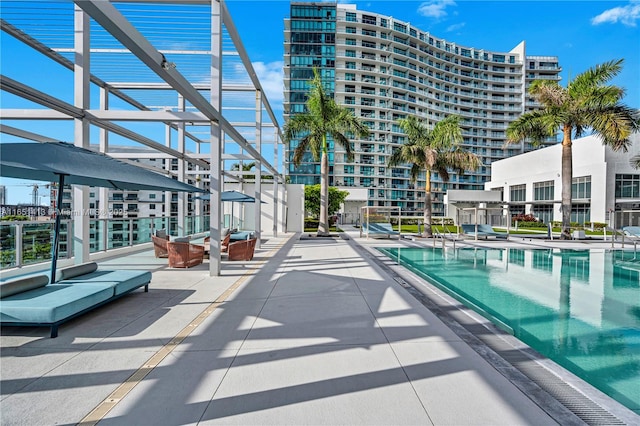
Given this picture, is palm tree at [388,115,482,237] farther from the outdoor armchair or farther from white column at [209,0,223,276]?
the outdoor armchair

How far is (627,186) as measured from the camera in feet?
97.8

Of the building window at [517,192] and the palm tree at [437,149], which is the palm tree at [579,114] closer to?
the palm tree at [437,149]

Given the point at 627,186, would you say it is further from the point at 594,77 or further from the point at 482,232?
the point at 482,232

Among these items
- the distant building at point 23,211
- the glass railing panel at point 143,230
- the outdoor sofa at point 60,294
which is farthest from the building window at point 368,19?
the outdoor sofa at point 60,294

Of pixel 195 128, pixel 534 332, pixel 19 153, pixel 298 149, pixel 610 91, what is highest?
pixel 610 91

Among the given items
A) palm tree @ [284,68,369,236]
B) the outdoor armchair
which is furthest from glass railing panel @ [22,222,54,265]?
palm tree @ [284,68,369,236]

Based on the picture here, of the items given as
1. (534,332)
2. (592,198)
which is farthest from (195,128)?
(592,198)

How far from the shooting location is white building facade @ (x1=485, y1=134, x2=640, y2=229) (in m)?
29.6

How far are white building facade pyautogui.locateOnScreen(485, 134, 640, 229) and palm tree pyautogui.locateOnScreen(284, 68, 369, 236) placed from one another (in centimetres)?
1708

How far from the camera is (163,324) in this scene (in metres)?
4.68

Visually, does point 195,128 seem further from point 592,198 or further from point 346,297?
point 592,198

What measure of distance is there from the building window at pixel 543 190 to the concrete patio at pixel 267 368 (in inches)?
1487

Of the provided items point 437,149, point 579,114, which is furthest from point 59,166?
point 579,114

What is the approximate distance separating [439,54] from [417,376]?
272 ft
